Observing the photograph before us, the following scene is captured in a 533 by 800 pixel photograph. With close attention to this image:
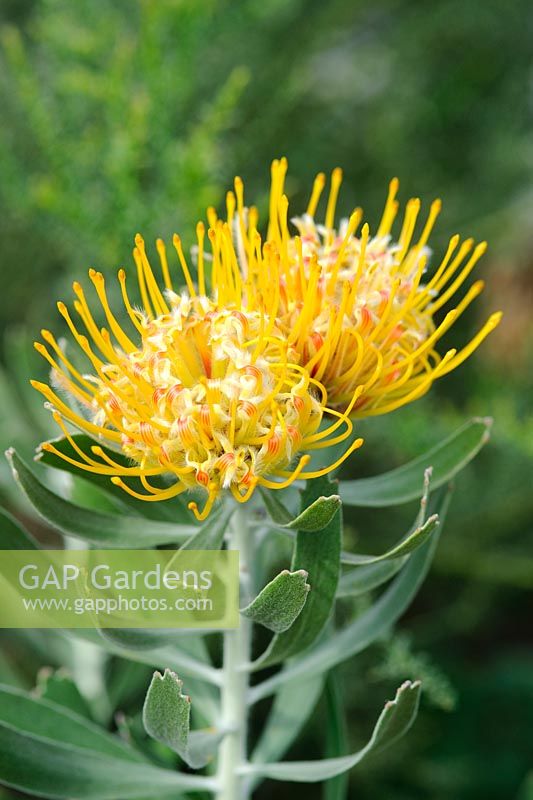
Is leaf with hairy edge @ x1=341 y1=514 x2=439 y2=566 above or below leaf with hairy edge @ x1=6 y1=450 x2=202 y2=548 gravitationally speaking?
below

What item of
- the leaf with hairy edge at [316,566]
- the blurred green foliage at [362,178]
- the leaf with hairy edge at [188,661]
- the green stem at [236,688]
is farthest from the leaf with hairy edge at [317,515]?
the blurred green foliage at [362,178]

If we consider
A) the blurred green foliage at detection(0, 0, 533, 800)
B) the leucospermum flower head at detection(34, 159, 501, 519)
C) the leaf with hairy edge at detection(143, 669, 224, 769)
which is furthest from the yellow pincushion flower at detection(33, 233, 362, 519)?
the blurred green foliage at detection(0, 0, 533, 800)

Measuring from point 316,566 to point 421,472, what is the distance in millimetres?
188

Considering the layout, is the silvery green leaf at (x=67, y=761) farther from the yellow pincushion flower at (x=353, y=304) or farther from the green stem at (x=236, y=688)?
the yellow pincushion flower at (x=353, y=304)

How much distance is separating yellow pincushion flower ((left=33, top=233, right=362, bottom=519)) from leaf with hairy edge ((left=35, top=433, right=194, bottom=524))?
0.16 feet

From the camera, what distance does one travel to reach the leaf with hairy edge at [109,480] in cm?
73

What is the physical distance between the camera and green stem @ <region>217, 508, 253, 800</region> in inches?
31.4

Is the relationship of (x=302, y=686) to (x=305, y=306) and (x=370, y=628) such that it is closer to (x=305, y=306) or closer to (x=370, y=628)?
(x=370, y=628)

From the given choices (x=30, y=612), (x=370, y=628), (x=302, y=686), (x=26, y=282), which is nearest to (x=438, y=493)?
(x=370, y=628)

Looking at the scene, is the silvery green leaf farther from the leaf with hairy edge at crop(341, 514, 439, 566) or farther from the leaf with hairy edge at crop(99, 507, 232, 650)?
the leaf with hairy edge at crop(341, 514, 439, 566)

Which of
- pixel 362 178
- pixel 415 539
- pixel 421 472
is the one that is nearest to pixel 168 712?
pixel 415 539

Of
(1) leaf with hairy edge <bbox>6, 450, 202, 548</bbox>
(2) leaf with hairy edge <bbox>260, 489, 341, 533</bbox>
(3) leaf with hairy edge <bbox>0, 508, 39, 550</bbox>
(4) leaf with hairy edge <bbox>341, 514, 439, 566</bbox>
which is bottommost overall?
(4) leaf with hairy edge <bbox>341, 514, 439, 566</bbox>

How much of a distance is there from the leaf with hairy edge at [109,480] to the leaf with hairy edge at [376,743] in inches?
9.5

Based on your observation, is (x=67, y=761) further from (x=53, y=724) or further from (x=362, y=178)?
(x=362, y=178)
